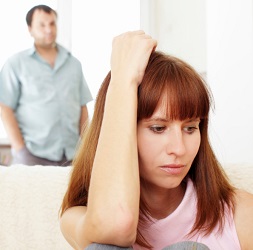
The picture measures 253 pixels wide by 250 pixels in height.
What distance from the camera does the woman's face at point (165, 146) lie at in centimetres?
91

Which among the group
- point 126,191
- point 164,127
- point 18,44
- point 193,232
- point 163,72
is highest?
point 18,44

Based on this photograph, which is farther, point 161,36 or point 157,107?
point 161,36

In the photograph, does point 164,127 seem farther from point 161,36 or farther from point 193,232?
point 161,36

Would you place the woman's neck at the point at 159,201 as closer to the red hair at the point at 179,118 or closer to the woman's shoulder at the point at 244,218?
the red hair at the point at 179,118

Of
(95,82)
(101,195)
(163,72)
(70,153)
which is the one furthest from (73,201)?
(95,82)

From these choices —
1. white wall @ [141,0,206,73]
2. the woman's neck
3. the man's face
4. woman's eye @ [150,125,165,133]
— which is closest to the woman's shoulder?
the woman's neck

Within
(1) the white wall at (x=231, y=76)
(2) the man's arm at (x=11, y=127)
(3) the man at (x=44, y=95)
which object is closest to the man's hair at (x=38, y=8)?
(3) the man at (x=44, y=95)

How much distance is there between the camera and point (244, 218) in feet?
3.34

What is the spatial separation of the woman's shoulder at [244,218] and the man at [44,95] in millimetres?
1525

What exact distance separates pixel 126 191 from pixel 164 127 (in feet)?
0.51

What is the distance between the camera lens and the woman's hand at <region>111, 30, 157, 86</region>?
3.09 feet

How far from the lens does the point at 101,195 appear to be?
2.81ft

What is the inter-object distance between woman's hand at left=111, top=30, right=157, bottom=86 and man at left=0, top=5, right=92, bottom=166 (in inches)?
59.2

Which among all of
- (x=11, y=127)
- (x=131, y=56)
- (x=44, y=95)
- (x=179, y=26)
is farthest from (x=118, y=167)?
(x=179, y=26)
